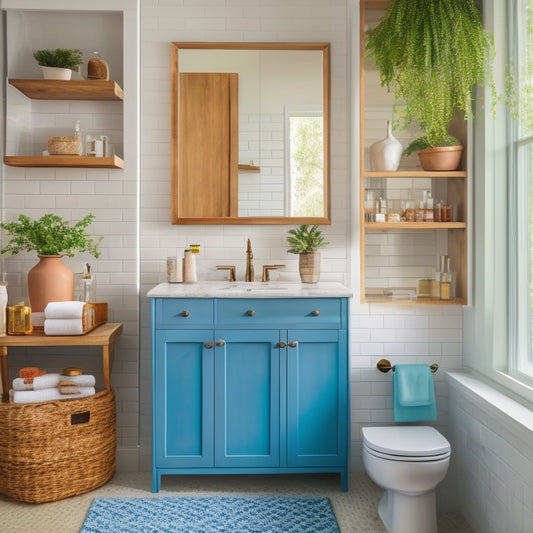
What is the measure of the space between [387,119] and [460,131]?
42 cm

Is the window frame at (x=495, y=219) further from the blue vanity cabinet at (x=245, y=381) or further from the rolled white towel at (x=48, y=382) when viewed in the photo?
the rolled white towel at (x=48, y=382)

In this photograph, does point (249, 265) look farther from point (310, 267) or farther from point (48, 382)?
point (48, 382)

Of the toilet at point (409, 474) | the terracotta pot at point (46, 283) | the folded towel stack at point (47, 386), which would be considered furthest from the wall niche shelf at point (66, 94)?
the toilet at point (409, 474)

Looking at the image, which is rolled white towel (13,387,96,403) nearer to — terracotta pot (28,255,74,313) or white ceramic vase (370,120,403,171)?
terracotta pot (28,255,74,313)

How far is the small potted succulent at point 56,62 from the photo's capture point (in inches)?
136

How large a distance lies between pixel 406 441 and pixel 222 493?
1.06 metres

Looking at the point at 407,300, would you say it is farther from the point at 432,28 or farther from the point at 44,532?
the point at 44,532

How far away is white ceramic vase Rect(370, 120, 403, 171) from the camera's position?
3523 mm

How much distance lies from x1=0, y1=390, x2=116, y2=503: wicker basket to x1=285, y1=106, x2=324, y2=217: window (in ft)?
5.25

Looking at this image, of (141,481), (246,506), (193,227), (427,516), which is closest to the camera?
(427,516)

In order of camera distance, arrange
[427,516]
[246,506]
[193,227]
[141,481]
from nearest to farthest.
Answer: [427,516], [246,506], [141,481], [193,227]

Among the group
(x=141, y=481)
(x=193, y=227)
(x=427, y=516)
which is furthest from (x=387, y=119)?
(x=141, y=481)

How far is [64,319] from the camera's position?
3.21 meters

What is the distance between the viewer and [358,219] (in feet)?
11.8
